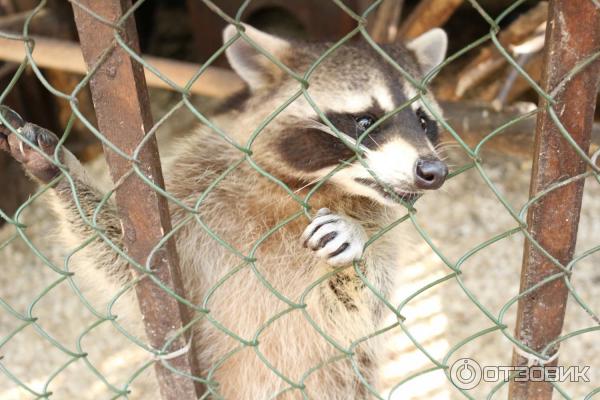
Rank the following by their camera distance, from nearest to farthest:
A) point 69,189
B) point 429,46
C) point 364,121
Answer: point 364,121, point 69,189, point 429,46

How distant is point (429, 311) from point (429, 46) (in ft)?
5.36

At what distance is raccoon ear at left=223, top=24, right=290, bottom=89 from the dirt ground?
915 mm

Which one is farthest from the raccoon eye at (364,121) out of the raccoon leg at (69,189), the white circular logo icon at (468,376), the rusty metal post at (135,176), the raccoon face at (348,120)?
the white circular logo icon at (468,376)

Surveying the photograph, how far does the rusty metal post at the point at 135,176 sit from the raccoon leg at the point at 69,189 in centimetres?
28

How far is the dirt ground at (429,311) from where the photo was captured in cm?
337

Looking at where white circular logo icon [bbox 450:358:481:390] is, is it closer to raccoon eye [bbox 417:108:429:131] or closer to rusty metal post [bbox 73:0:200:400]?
raccoon eye [bbox 417:108:429:131]

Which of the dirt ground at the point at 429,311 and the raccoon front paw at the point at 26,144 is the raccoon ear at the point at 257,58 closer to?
the raccoon front paw at the point at 26,144

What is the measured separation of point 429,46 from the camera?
2.62 m

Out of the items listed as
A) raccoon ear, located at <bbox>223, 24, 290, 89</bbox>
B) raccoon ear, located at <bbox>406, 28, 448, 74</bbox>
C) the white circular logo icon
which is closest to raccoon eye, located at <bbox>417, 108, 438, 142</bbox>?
raccoon ear, located at <bbox>406, 28, 448, 74</bbox>

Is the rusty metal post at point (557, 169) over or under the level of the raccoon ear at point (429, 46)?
under

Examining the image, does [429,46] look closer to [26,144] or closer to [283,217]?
[283,217]

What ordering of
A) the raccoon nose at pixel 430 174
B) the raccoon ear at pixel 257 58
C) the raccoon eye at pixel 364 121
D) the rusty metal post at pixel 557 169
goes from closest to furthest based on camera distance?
1. the rusty metal post at pixel 557 169
2. the raccoon nose at pixel 430 174
3. the raccoon eye at pixel 364 121
4. the raccoon ear at pixel 257 58

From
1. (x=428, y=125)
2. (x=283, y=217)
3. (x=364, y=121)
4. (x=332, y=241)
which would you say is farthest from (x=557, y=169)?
(x=283, y=217)

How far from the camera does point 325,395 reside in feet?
8.18
